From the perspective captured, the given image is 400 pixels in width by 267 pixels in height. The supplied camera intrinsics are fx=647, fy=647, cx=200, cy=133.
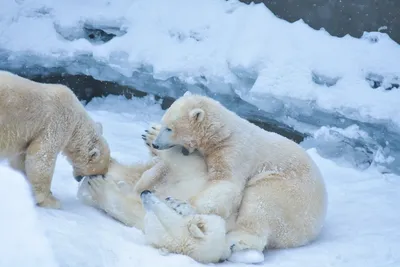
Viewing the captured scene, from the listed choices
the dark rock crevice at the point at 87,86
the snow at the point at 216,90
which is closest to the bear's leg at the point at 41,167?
the snow at the point at 216,90

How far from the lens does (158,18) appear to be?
932 centimetres

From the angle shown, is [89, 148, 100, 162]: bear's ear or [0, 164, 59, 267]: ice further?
[89, 148, 100, 162]: bear's ear

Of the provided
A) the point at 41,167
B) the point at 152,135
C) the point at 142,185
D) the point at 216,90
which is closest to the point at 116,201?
the point at 142,185

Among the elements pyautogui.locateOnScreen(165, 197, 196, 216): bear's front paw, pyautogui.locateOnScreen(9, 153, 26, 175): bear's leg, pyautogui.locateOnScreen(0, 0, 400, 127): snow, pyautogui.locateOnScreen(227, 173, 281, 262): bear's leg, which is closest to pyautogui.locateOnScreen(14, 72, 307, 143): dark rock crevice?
pyautogui.locateOnScreen(0, 0, 400, 127): snow

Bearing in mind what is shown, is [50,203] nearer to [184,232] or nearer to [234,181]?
[184,232]

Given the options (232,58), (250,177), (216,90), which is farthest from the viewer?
(216,90)

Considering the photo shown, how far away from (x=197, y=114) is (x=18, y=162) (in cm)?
125

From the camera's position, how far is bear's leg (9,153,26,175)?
430 centimetres

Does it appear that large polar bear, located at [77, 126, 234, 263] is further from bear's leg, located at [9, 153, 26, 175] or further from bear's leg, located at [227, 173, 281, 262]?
bear's leg, located at [9, 153, 26, 175]

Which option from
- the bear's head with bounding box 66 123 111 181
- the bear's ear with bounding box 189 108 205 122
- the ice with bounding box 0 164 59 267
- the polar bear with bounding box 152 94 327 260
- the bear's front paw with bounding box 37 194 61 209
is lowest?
the bear's front paw with bounding box 37 194 61 209

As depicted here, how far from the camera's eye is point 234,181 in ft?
13.8

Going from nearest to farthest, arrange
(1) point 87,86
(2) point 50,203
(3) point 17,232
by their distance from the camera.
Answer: (3) point 17,232
(2) point 50,203
(1) point 87,86

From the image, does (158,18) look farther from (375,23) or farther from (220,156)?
(220,156)

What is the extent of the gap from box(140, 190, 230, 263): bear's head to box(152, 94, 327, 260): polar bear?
21 cm
